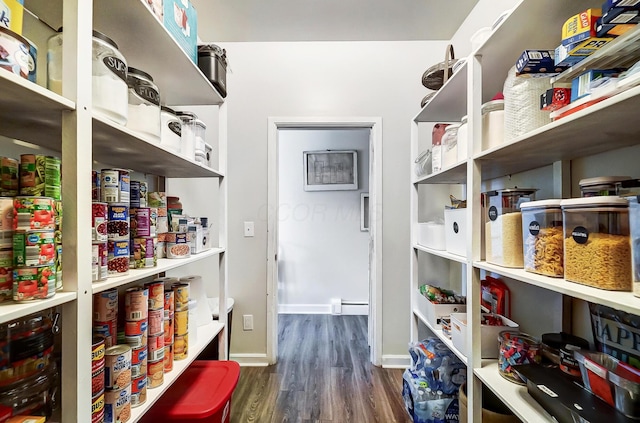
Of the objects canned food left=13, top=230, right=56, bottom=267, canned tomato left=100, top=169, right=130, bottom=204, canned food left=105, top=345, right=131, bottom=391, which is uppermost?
canned tomato left=100, top=169, right=130, bottom=204

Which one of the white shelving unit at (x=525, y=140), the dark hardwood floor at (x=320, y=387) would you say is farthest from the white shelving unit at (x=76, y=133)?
the white shelving unit at (x=525, y=140)

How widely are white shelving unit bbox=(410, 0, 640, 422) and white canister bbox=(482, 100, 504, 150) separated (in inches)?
1.7

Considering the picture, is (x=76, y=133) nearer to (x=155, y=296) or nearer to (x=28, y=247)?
(x=28, y=247)

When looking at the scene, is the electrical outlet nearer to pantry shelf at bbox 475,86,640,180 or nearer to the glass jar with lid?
the glass jar with lid

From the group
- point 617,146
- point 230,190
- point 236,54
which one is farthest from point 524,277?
point 236,54

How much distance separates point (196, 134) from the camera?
141 centimetres

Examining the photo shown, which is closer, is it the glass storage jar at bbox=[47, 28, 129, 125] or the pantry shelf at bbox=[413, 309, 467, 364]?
the glass storage jar at bbox=[47, 28, 129, 125]

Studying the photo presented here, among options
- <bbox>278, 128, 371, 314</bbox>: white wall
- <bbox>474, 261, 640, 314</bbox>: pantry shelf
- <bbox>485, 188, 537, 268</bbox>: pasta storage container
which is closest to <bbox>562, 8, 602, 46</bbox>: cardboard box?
<bbox>485, 188, 537, 268</bbox>: pasta storage container

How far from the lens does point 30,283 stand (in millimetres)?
582

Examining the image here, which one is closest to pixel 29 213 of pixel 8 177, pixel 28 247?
pixel 28 247

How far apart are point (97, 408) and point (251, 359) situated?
1781mm

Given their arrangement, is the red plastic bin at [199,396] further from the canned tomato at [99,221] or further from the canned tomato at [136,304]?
the canned tomato at [99,221]

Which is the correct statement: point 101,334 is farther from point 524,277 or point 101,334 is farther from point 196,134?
point 524,277

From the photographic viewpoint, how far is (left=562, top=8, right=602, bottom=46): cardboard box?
722 mm
